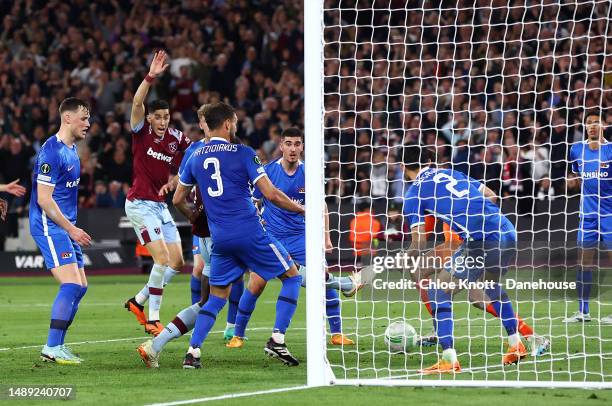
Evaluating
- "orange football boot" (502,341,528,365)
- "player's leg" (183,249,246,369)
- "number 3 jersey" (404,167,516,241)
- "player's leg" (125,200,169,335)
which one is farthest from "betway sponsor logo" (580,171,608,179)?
"player's leg" (183,249,246,369)

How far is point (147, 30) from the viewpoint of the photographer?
26359 mm

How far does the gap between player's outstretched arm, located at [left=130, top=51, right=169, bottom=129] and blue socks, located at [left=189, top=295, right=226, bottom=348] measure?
223 centimetres

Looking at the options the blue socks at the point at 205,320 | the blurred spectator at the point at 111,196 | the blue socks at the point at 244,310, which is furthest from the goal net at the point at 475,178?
the blurred spectator at the point at 111,196

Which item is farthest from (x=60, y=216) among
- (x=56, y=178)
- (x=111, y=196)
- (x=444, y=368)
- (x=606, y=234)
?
(x=111, y=196)

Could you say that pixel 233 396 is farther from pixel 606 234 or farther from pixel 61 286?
pixel 606 234

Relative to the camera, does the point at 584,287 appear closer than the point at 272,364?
No

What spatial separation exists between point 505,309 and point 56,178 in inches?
155

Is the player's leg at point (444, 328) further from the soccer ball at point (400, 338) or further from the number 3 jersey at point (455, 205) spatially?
the soccer ball at point (400, 338)

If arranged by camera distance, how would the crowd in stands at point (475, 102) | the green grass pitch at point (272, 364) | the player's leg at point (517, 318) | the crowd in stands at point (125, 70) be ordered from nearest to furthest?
the green grass pitch at point (272, 364) < the player's leg at point (517, 318) < the crowd in stands at point (475, 102) < the crowd in stands at point (125, 70)

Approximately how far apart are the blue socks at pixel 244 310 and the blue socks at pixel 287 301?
3.42 ft

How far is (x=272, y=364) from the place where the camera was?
9.30 metres

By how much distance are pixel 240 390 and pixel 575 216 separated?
11.0 meters

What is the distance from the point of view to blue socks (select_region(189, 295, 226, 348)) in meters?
8.99

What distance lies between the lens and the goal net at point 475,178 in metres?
8.38
